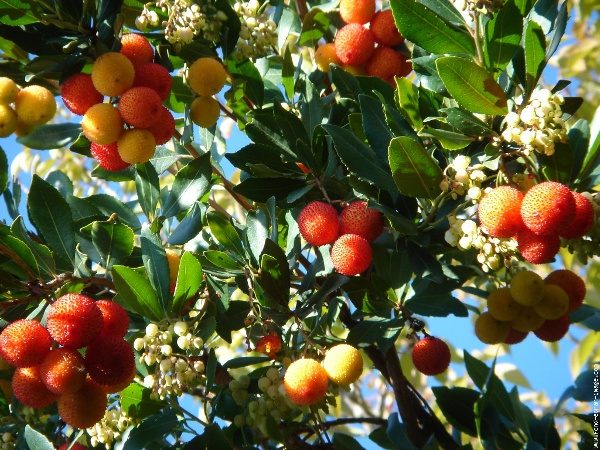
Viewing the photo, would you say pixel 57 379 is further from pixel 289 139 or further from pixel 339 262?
pixel 289 139

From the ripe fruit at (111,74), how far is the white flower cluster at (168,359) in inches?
19.6

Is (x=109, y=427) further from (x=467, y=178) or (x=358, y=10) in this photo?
(x=358, y=10)

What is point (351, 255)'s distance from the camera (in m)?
1.83

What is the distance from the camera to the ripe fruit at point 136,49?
1922mm

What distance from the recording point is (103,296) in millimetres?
2004

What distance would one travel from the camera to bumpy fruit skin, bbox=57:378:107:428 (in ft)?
5.48

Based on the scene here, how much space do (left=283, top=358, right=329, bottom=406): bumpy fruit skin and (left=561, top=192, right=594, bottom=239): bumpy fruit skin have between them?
57cm

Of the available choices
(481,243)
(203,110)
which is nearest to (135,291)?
(203,110)

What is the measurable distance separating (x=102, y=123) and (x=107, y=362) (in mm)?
502

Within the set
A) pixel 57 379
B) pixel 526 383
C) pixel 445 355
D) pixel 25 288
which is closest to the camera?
pixel 57 379

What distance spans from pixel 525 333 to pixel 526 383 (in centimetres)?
169

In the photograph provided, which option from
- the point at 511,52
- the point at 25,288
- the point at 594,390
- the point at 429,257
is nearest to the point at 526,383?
the point at 594,390

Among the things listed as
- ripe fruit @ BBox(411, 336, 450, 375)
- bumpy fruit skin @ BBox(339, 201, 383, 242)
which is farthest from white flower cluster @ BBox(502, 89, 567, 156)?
ripe fruit @ BBox(411, 336, 450, 375)

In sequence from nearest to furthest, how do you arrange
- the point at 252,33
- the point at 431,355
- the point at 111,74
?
the point at 111,74
the point at 431,355
the point at 252,33
